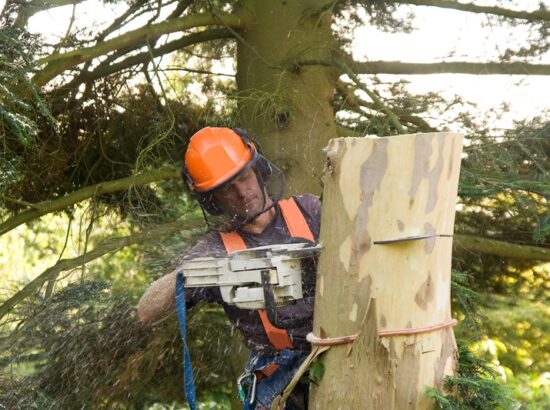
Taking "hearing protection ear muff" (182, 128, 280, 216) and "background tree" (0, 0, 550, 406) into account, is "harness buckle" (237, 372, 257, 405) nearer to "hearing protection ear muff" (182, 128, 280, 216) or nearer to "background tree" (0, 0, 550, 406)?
"hearing protection ear muff" (182, 128, 280, 216)

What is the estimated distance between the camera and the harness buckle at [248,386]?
3.83m

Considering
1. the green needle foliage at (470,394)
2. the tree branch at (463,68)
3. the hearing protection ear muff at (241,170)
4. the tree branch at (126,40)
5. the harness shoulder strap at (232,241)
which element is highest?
the tree branch at (126,40)

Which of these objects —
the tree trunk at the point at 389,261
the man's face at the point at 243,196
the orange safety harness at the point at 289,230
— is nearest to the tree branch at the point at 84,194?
the man's face at the point at 243,196

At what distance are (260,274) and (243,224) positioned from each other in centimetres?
75

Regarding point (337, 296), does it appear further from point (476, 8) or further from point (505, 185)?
point (476, 8)

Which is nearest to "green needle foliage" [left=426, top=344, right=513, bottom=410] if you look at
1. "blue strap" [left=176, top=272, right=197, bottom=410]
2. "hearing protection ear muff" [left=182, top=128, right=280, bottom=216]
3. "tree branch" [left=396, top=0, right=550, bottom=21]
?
"blue strap" [left=176, top=272, right=197, bottom=410]

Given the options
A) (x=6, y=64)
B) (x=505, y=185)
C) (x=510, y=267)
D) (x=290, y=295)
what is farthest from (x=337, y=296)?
(x=510, y=267)

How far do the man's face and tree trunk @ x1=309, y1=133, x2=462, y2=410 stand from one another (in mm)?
957

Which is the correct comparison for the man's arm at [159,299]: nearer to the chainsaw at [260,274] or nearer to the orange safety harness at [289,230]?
the orange safety harness at [289,230]

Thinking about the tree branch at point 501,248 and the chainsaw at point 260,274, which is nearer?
the chainsaw at point 260,274

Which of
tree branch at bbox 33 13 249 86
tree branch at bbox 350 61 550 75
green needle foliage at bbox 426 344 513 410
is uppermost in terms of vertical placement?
tree branch at bbox 33 13 249 86

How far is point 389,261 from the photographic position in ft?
9.16

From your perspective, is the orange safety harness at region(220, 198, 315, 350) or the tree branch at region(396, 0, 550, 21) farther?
the tree branch at region(396, 0, 550, 21)

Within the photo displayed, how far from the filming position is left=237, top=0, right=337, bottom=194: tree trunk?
5.48 meters
